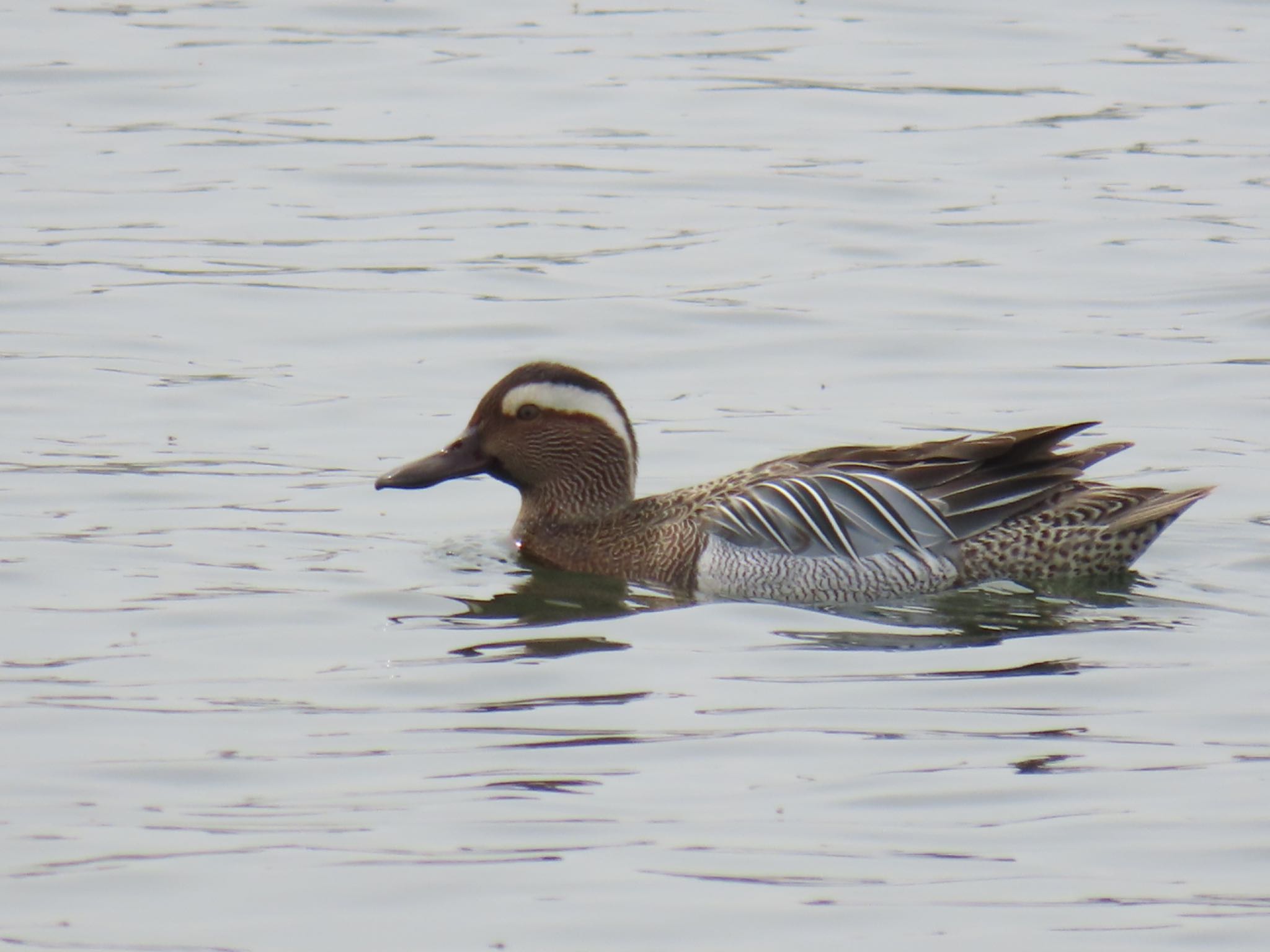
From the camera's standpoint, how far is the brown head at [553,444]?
9398 mm

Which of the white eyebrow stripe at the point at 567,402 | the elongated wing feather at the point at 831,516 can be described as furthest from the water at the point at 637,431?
the white eyebrow stripe at the point at 567,402

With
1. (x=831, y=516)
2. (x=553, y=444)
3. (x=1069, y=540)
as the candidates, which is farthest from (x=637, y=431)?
(x=1069, y=540)

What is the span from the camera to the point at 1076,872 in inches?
235

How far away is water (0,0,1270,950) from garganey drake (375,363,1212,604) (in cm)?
20

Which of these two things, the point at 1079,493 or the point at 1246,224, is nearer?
the point at 1079,493

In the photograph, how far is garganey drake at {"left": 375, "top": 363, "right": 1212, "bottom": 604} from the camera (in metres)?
8.87

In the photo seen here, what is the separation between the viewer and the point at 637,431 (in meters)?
11.2

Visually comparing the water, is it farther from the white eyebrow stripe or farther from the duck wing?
the white eyebrow stripe

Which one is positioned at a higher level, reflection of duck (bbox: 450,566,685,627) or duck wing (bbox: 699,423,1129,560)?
duck wing (bbox: 699,423,1129,560)

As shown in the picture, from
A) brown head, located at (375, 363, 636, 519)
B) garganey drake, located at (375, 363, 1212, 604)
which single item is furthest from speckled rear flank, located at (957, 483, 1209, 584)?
brown head, located at (375, 363, 636, 519)

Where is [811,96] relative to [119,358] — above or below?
above

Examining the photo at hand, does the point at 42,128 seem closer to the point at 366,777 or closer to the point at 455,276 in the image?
the point at 455,276

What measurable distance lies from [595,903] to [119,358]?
6839 mm

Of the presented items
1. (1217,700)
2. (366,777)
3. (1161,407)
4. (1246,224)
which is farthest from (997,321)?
(366,777)
